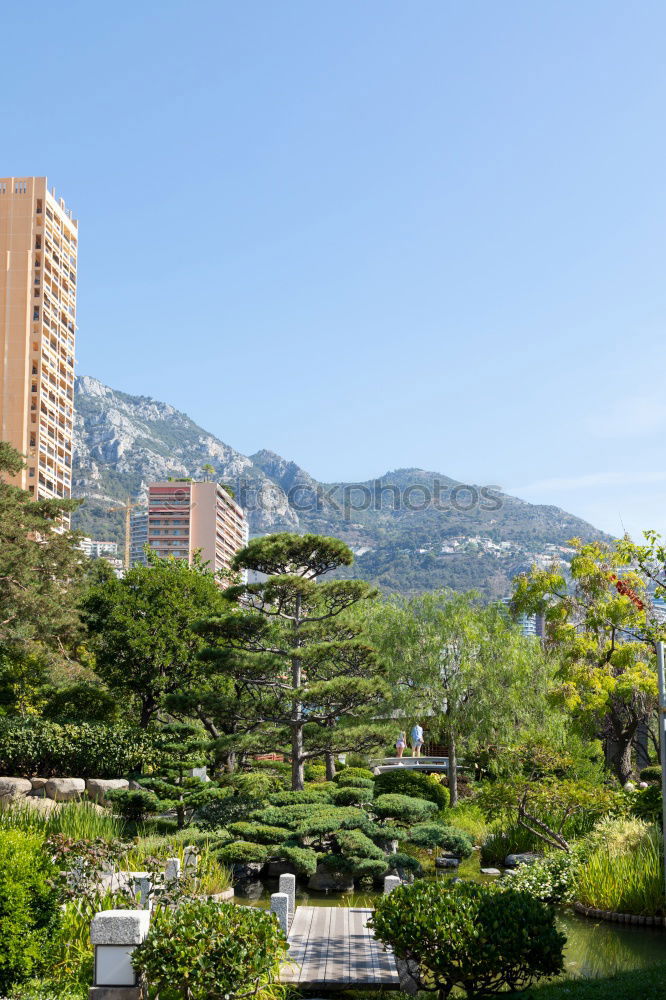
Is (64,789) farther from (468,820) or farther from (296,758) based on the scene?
(468,820)

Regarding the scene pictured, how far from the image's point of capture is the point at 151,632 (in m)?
22.6

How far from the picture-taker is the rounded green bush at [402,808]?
55.9 ft

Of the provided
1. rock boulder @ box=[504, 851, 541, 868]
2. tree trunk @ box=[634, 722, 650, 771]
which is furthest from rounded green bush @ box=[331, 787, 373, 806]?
tree trunk @ box=[634, 722, 650, 771]

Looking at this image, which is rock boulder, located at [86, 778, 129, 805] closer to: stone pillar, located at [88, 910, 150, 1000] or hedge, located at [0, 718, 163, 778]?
hedge, located at [0, 718, 163, 778]

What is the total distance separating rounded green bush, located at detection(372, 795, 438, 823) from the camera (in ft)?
55.9

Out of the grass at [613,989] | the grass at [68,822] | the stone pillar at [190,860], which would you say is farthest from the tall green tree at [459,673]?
the grass at [613,989]

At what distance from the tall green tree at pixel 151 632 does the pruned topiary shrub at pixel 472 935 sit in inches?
595

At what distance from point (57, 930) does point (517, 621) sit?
60.7ft

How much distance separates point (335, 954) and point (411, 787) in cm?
1087

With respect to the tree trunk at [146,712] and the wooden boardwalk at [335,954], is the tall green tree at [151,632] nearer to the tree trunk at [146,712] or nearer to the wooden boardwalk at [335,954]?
the tree trunk at [146,712]

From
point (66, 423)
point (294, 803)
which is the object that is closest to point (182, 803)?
point (294, 803)

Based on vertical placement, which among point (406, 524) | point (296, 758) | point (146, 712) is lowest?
point (296, 758)

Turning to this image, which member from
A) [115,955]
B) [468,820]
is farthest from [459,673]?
[115,955]

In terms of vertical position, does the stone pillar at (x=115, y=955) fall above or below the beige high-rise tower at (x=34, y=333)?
below
